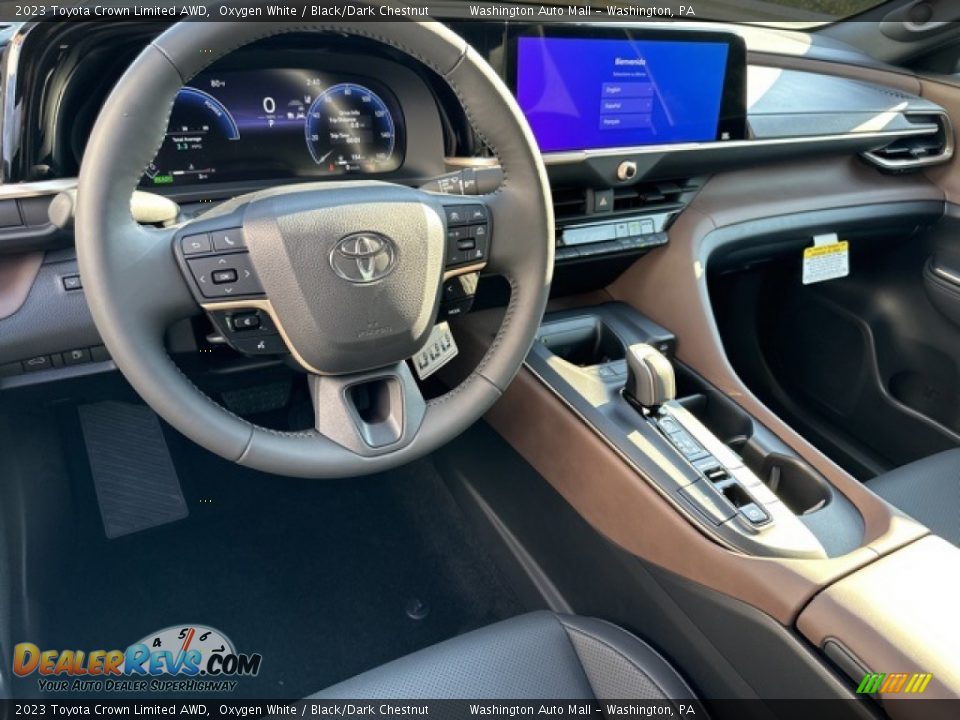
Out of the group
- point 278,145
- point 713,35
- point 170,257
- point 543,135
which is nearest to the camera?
point 170,257

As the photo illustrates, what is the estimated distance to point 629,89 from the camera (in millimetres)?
1437

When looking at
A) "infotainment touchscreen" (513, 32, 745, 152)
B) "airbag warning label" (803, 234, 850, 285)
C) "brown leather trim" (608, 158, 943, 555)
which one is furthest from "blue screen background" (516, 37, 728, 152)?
"airbag warning label" (803, 234, 850, 285)

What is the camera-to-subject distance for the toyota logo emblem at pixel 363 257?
2.96 ft

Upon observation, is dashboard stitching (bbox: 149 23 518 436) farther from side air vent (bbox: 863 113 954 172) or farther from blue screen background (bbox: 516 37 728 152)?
side air vent (bbox: 863 113 954 172)

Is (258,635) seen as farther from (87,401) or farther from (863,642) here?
(863,642)

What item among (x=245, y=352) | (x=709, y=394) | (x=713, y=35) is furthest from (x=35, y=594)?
(x=713, y=35)

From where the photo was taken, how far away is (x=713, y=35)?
4.85 feet

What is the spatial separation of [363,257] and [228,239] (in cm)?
16

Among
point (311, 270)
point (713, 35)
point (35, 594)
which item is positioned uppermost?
point (713, 35)

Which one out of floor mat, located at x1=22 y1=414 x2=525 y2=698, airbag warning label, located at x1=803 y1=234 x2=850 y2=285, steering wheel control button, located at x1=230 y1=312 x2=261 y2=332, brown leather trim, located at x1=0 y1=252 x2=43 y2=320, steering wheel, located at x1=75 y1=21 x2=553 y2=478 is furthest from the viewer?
airbag warning label, located at x1=803 y1=234 x2=850 y2=285

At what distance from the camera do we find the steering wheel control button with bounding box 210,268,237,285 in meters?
0.88

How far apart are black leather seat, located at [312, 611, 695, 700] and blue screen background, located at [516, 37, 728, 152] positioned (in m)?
0.85

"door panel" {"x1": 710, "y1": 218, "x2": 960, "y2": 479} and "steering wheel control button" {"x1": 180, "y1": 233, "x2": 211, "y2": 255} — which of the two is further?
"door panel" {"x1": 710, "y1": 218, "x2": 960, "y2": 479}

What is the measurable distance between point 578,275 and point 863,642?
2.91 ft
